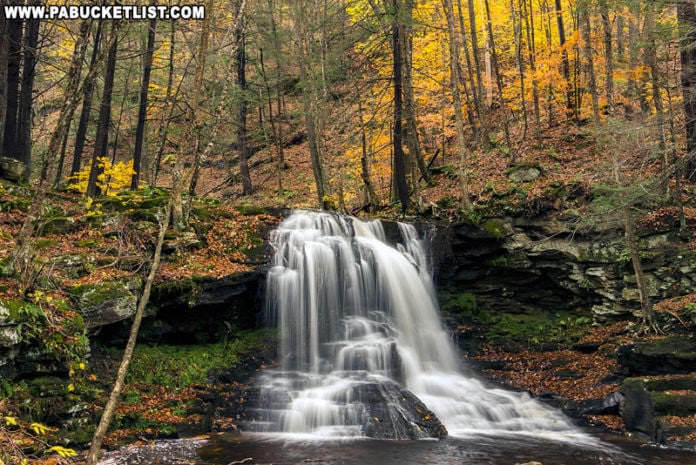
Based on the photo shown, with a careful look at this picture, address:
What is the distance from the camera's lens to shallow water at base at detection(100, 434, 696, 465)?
734 centimetres

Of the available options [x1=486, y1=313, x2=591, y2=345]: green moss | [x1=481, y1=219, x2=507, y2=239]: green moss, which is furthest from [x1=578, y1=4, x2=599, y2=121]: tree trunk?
[x1=486, y1=313, x2=591, y2=345]: green moss

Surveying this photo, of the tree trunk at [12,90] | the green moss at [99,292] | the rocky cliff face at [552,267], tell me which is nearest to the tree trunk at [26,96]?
the tree trunk at [12,90]

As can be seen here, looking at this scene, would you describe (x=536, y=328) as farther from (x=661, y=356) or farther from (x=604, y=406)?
(x=604, y=406)

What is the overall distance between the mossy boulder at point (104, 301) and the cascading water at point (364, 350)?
3.18 m

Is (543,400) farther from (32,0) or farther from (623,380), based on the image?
(32,0)

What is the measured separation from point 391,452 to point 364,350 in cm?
371

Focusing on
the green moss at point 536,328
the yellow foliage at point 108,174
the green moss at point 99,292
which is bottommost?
the green moss at point 536,328

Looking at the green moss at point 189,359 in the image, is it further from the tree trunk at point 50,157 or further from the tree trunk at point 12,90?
the tree trunk at point 12,90

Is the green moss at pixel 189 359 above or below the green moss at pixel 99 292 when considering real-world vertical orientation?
below

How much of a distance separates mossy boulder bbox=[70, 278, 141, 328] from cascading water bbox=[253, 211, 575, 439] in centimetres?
318

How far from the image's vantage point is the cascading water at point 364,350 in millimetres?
9398

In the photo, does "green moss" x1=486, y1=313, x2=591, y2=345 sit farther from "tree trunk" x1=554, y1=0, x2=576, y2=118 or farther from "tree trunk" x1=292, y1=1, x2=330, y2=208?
"tree trunk" x1=554, y1=0, x2=576, y2=118


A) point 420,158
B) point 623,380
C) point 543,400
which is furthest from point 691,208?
point 420,158

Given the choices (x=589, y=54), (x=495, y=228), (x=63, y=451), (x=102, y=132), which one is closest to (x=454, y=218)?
(x=495, y=228)
